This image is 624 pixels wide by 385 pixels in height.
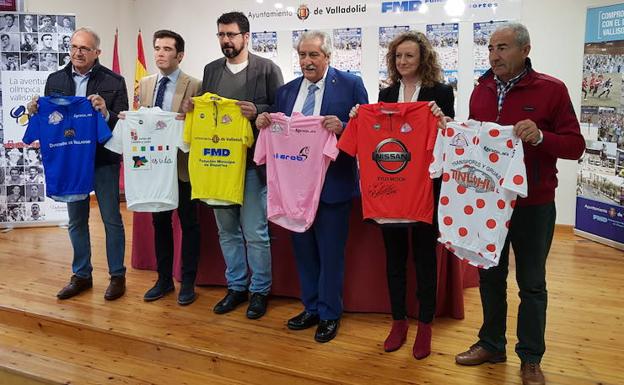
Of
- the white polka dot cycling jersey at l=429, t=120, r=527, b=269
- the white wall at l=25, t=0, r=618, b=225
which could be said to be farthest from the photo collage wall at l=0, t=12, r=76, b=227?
the white polka dot cycling jersey at l=429, t=120, r=527, b=269

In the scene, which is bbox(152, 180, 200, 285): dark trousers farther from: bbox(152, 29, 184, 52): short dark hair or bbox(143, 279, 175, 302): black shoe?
bbox(152, 29, 184, 52): short dark hair

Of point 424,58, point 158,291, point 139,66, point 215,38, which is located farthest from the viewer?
point 139,66

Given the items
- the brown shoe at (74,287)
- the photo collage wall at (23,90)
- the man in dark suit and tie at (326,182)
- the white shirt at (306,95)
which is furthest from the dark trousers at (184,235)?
the photo collage wall at (23,90)

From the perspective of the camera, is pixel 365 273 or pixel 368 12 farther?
pixel 368 12

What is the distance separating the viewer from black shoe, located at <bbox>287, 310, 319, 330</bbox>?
3.23m

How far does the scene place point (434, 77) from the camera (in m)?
2.71

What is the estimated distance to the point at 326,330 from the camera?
3088 millimetres

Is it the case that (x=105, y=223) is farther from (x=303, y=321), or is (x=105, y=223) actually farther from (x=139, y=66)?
(x=139, y=66)

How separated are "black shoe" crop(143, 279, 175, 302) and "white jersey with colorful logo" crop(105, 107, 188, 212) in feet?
1.86

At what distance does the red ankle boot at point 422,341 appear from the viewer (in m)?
2.85

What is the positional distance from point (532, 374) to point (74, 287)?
2855mm

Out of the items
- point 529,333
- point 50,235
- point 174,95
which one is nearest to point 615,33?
point 529,333

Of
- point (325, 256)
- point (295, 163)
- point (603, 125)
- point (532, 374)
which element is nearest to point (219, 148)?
point (295, 163)

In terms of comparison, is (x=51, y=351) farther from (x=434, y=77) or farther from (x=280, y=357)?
(x=434, y=77)
